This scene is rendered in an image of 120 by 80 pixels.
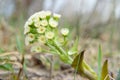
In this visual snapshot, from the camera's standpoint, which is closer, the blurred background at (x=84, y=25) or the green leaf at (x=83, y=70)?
the green leaf at (x=83, y=70)

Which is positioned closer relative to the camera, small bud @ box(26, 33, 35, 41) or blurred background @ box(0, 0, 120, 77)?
small bud @ box(26, 33, 35, 41)

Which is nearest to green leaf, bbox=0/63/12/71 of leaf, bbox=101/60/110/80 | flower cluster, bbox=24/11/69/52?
flower cluster, bbox=24/11/69/52

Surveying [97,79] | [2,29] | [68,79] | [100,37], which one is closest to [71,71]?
[68,79]

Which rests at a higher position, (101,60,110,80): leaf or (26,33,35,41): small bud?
(26,33,35,41): small bud

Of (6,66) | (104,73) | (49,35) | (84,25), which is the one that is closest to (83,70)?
(104,73)

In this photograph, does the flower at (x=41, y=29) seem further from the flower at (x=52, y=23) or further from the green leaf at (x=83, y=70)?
the green leaf at (x=83, y=70)

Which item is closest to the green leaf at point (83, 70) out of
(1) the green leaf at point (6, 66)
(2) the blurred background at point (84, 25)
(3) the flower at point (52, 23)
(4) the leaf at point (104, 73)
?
(4) the leaf at point (104, 73)

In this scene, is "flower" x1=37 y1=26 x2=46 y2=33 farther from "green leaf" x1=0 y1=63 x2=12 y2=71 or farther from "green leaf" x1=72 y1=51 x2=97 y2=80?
"green leaf" x1=0 y1=63 x2=12 y2=71

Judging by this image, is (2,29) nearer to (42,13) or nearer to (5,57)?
(5,57)

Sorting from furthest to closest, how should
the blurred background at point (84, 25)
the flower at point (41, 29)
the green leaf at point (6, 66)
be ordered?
the blurred background at point (84, 25)
the green leaf at point (6, 66)
the flower at point (41, 29)

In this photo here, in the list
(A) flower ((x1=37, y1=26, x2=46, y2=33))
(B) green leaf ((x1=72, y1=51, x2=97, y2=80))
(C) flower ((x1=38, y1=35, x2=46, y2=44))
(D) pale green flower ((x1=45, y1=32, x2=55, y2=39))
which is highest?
(A) flower ((x1=37, y1=26, x2=46, y2=33))

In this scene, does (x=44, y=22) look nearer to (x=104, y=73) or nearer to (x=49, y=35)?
(x=49, y=35)
